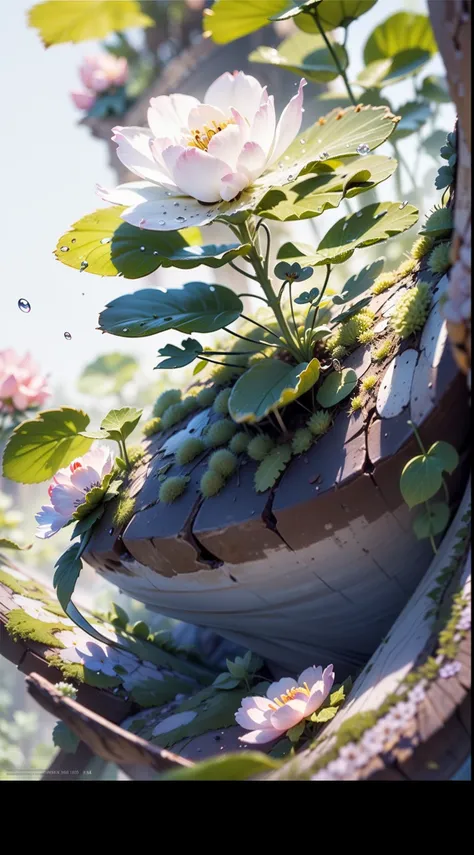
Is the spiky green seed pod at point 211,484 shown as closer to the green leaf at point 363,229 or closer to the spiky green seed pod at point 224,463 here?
the spiky green seed pod at point 224,463

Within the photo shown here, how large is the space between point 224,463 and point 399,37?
660 millimetres

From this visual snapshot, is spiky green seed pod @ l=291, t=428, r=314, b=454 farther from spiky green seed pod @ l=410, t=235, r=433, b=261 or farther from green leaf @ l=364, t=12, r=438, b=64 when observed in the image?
green leaf @ l=364, t=12, r=438, b=64

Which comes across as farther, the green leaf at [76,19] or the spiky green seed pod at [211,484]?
the green leaf at [76,19]

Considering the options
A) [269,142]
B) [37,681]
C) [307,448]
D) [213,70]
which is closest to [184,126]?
[269,142]

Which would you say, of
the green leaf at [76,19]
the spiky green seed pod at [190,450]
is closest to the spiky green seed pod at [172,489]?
the spiky green seed pod at [190,450]

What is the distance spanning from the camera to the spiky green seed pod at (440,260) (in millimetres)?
531

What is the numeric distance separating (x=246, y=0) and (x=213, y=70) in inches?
35.8

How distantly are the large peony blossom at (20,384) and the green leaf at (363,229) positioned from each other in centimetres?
48

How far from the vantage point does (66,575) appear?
0.64m

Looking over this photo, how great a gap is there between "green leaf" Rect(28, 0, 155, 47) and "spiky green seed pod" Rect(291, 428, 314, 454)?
1.71 ft

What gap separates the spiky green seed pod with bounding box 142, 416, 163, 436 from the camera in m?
0.76

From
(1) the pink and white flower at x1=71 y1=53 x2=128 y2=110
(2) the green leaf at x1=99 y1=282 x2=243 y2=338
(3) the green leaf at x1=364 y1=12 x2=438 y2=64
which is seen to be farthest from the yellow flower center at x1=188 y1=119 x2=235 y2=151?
(1) the pink and white flower at x1=71 y1=53 x2=128 y2=110
